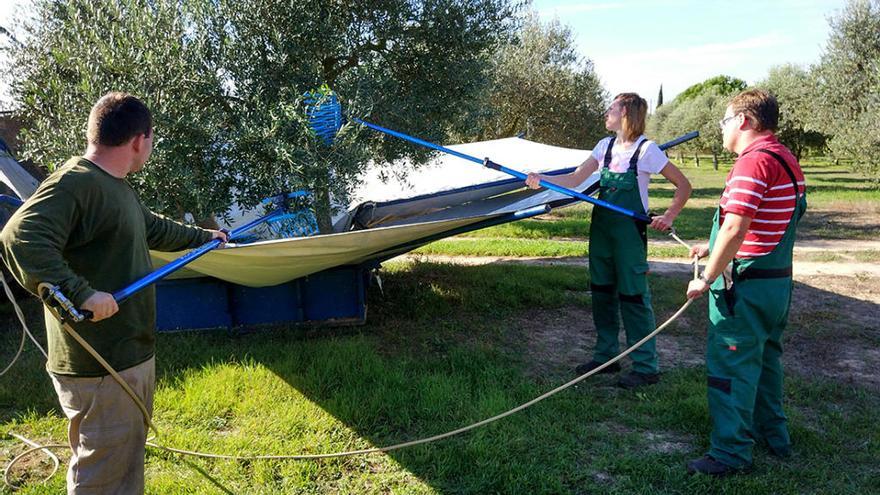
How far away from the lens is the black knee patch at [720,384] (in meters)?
3.15

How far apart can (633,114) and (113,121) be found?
320 centimetres

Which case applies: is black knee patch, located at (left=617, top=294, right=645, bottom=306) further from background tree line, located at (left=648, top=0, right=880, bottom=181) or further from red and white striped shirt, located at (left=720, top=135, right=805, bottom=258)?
background tree line, located at (left=648, top=0, right=880, bottom=181)

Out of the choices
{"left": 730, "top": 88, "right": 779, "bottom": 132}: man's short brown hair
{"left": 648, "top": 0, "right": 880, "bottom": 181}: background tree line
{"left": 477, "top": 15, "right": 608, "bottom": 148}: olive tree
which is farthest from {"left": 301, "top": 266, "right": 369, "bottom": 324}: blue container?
{"left": 648, "top": 0, "right": 880, "bottom": 181}: background tree line

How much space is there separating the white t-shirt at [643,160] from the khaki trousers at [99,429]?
3.23 metres

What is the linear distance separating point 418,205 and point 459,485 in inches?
150

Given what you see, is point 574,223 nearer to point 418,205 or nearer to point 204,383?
point 418,205

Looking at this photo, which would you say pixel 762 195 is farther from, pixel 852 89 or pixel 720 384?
pixel 852 89

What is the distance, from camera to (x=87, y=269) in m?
2.38

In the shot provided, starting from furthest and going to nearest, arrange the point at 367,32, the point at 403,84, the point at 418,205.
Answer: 1. the point at 418,205
2. the point at 403,84
3. the point at 367,32

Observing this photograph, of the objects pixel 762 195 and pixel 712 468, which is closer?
pixel 762 195

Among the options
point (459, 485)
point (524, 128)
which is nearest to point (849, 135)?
point (524, 128)

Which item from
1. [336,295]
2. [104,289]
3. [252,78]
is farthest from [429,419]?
[252,78]

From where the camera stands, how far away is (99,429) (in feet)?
8.05

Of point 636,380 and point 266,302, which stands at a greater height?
point 266,302
